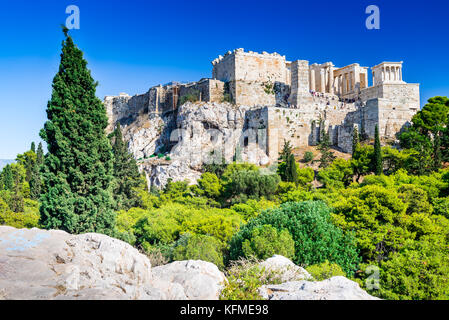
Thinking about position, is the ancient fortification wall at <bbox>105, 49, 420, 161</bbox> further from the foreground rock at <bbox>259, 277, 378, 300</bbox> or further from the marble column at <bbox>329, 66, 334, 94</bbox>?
the foreground rock at <bbox>259, 277, 378, 300</bbox>

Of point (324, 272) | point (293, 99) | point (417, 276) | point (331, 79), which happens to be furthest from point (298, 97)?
point (324, 272)

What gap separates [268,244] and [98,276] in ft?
26.8

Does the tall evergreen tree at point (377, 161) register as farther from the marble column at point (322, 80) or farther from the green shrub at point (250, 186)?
the marble column at point (322, 80)

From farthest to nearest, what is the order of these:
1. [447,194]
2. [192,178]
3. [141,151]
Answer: [141,151], [192,178], [447,194]

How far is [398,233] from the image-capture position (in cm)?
1677

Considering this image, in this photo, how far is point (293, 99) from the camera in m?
43.2

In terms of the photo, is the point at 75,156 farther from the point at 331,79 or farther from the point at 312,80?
the point at 331,79

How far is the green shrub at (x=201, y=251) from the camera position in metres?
15.3

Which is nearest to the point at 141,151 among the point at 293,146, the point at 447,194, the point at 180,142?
the point at 180,142

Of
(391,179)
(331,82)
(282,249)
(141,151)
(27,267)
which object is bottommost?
(282,249)

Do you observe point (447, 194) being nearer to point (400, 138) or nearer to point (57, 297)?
point (400, 138)

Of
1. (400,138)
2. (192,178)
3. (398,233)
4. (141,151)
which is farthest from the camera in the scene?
(141,151)

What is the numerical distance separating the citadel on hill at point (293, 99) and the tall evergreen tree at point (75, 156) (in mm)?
23939
